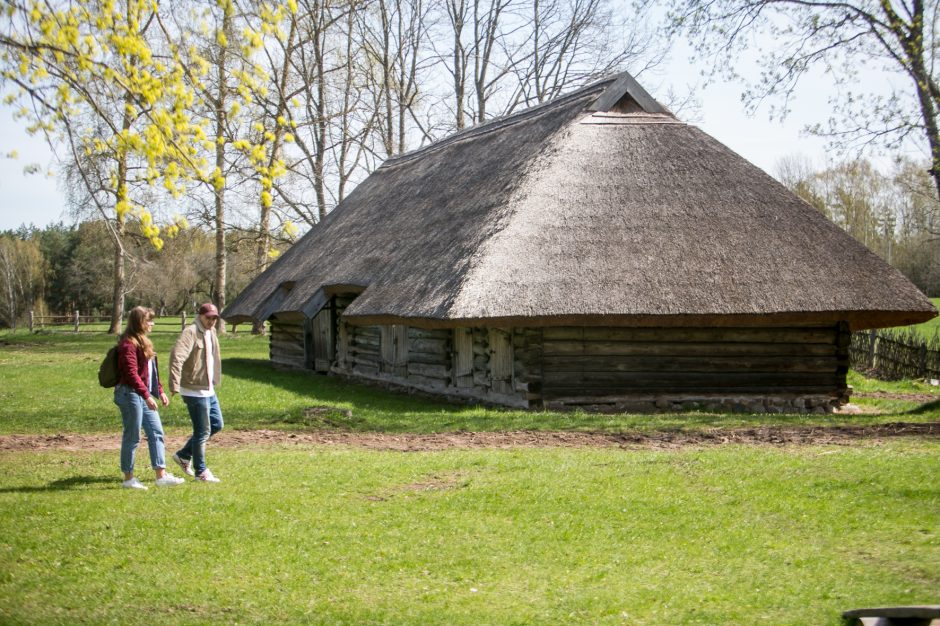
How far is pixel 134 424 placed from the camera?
Answer: 8414 millimetres

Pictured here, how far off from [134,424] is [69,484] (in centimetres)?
119

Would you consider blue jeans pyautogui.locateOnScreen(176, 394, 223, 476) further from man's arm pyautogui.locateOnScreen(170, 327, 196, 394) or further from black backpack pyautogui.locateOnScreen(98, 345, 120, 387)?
black backpack pyautogui.locateOnScreen(98, 345, 120, 387)

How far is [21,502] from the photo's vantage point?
314 inches

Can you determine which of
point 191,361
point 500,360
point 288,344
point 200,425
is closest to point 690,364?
point 500,360

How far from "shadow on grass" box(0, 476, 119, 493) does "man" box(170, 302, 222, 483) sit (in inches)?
38.7

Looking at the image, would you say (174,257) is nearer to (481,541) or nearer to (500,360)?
(500,360)

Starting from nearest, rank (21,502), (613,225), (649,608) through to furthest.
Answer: (649,608)
(21,502)
(613,225)

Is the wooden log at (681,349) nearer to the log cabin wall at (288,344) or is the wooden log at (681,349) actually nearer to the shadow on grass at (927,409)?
the shadow on grass at (927,409)

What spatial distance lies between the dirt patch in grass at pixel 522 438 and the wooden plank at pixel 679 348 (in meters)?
3.26

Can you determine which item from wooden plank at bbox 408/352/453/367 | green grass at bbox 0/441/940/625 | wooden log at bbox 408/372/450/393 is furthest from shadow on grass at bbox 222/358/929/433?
green grass at bbox 0/441/940/625

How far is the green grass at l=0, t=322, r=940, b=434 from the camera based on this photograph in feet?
43.3

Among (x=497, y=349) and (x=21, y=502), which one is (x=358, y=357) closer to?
(x=497, y=349)

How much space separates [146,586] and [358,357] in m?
15.9

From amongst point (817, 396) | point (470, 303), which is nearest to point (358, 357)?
point (470, 303)
